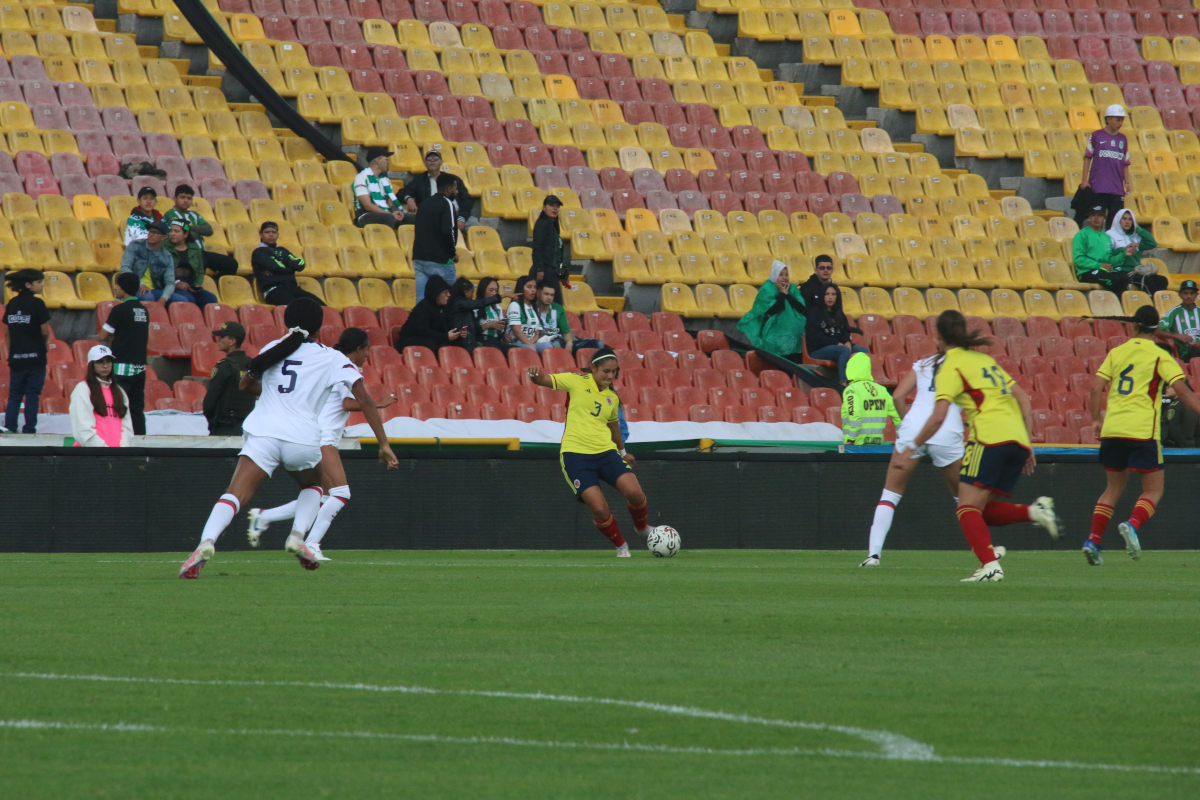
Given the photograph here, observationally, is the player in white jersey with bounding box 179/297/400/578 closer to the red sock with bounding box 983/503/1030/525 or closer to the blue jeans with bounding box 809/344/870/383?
the red sock with bounding box 983/503/1030/525

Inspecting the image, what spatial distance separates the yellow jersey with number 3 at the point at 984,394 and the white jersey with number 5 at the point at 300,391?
12.7 feet

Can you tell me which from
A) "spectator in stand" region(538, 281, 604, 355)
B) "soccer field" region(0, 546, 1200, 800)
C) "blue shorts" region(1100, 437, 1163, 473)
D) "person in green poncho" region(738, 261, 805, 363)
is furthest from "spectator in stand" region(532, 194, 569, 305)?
"soccer field" region(0, 546, 1200, 800)

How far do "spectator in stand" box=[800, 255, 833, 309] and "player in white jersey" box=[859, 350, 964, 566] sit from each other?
7537 mm

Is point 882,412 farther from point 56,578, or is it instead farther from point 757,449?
point 56,578

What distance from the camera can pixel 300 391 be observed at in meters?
11.1

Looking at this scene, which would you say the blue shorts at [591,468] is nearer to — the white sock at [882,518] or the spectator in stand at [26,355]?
→ the white sock at [882,518]

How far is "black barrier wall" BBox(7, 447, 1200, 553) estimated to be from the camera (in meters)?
Result: 15.6

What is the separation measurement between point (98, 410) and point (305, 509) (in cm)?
520

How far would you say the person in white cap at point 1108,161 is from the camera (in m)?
26.2

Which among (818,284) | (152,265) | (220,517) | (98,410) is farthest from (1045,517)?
(152,265)

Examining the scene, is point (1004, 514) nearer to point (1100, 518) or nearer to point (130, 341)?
point (1100, 518)

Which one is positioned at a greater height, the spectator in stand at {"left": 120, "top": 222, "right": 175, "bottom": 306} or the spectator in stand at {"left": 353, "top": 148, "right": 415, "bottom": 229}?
the spectator in stand at {"left": 353, "top": 148, "right": 415, "bottom": 229}

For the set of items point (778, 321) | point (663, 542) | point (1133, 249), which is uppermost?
point (1133, 249)

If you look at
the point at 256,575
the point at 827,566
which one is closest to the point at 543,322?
the point at 827,566
